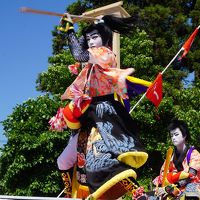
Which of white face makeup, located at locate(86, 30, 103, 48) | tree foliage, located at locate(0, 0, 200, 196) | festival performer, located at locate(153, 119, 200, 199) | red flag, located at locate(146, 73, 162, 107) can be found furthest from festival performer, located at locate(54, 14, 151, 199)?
tree foliage, located at locate(0, 0, 200, 196)

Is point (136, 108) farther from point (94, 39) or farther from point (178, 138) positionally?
point (94, 39)

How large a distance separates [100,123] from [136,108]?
6.22 m

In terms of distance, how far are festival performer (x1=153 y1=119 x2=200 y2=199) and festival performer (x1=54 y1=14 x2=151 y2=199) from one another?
26.8 inches

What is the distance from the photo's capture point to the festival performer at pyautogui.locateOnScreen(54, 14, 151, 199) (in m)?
4.12

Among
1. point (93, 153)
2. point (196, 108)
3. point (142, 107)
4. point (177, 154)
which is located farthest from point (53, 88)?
point (93, 153)

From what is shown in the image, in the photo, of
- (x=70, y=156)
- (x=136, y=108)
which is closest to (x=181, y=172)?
(x=70, y=156)

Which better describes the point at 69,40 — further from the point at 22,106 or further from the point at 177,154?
the point at 22,106

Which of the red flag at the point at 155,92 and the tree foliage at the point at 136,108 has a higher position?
the red flag at the point at 155,92

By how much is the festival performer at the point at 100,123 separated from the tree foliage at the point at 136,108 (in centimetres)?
206

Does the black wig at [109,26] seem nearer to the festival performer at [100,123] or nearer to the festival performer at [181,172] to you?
the festival performer at [100,123]

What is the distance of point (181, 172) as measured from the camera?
194 inches

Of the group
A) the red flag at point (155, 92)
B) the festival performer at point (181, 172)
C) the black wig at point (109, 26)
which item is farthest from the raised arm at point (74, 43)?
the festival performer at point (181, 172)

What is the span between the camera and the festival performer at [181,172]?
4.74 meters

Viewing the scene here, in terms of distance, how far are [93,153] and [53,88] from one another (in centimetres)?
745
